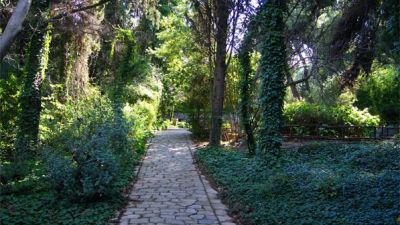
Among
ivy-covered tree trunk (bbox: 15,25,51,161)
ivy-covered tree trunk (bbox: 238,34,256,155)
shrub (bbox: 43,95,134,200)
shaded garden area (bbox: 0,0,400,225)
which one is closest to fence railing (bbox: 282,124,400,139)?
shaded garden area (bbox: 0,0,400,225)

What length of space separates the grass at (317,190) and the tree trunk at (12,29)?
4.07 m

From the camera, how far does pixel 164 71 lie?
3725 centimetres

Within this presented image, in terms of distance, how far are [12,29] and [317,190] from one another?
17.1ft

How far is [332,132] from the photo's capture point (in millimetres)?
17188

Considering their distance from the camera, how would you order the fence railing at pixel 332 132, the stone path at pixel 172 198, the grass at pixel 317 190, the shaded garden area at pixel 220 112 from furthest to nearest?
the fence railing at pixel 332 132 < the shaded garden area at pixel 220 112 < the stone path at pixel 172 198 < the grass at pixel 317 190

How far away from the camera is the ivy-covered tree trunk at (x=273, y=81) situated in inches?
409

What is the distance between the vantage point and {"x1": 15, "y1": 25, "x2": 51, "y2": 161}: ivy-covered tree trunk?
1264cm

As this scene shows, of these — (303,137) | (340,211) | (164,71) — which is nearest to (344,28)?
(303,137)

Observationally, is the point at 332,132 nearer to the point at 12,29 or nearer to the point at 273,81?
the point at 273,81

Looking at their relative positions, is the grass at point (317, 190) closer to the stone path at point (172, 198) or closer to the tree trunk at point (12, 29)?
the stone path at point (172, 198)

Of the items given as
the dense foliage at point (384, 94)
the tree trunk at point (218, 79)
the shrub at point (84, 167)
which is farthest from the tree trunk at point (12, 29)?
the dense foliage at point (384, 94)

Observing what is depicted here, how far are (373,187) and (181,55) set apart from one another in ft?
57.6

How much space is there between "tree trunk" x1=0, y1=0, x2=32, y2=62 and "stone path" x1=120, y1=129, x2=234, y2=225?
9.98ft

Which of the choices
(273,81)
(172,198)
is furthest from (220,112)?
(172,198)
